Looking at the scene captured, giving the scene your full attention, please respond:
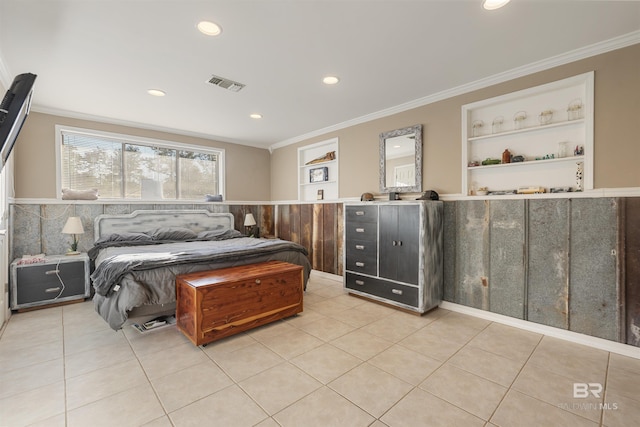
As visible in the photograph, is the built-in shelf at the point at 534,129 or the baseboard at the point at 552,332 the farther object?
the built-in shelf at the point at 534,129

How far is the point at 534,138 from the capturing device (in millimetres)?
2912

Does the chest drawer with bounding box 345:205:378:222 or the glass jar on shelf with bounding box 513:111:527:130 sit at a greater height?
the glass jar on shelf with bounding box 513:111:527:130

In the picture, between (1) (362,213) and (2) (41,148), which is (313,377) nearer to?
(1) (362,213)

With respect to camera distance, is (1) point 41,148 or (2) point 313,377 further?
(1) point 41,148

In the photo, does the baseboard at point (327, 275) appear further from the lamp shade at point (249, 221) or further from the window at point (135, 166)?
the window at point (135, 166)

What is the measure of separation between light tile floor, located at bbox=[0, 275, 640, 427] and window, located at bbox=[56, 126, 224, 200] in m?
2.16

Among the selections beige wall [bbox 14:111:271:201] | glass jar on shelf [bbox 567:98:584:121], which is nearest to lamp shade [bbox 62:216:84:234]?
beige wall [bbox 14:111:271:201]

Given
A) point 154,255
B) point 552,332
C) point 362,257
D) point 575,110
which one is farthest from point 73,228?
point 575,110

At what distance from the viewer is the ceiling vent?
302cm

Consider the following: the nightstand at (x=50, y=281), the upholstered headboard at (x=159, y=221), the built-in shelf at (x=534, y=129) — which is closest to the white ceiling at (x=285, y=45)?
the built-in shelf at (x=534, y=129)

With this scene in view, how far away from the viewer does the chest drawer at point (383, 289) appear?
3246 mm

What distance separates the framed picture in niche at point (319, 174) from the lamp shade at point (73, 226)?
11.6 feet

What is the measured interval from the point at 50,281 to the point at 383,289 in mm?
4064

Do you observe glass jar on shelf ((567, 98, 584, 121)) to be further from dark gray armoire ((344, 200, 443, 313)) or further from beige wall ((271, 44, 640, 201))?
dark gray armoire ((344, 200, 443, 313))
